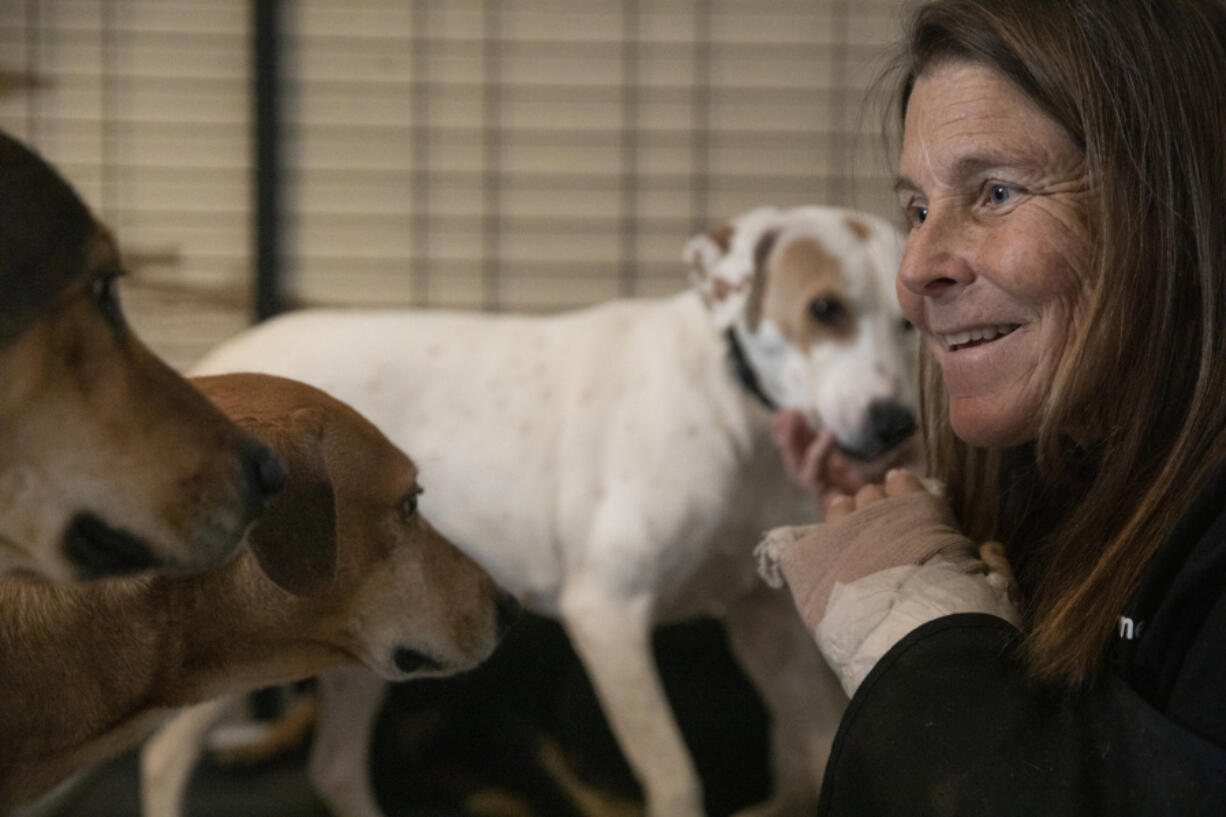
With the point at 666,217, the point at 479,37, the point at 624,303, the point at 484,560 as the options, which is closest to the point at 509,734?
the point at 484,560

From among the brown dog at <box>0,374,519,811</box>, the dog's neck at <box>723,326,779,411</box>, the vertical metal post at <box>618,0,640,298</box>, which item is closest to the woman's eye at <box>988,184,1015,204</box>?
the brown dog at <box>0,374,519,811</box>

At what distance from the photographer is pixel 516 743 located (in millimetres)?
1394

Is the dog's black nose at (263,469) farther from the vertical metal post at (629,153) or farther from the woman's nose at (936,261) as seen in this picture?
the vertical metal post at (629,153)

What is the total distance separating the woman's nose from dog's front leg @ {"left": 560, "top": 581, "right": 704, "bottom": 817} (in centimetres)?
64

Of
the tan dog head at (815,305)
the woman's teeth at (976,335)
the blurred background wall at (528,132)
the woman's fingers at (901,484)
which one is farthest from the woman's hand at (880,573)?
the blurred background wall at (528,132)

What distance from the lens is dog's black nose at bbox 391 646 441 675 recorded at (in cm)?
87

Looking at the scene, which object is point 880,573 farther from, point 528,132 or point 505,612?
point 528,132

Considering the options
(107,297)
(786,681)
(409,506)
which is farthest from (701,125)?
(107,297)

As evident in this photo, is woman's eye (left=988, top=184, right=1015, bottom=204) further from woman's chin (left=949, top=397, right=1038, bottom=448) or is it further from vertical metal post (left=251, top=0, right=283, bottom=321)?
vertical metal post (left=251, top=0, right=283, bottom=321)

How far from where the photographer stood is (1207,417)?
2.36 ft

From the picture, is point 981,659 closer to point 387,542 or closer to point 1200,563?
point 1200,563

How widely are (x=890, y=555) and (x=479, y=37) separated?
1.36 m

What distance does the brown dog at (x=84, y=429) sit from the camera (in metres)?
0.55

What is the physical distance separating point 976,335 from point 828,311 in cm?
63
